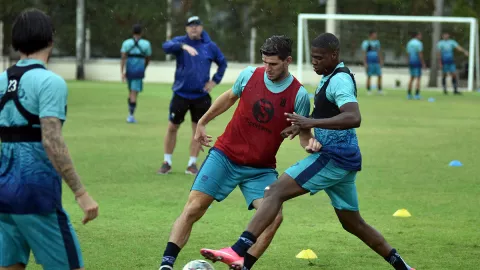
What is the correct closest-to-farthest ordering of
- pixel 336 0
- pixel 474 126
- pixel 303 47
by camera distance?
pixel 474 126 → pixel 303 47 → pixel 336 0

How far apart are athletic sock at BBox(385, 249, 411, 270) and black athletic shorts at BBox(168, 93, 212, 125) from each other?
6.59 m

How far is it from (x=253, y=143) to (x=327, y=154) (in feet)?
2.02

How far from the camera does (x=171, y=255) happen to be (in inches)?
284

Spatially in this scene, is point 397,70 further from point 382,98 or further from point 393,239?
point 393,239

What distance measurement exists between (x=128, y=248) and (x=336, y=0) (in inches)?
1351

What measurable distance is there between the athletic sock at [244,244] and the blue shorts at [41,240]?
5.33 ft

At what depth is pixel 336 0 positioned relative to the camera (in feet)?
137

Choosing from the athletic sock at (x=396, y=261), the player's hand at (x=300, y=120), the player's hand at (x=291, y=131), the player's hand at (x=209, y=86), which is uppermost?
the player's hand at (x=300, y=120)

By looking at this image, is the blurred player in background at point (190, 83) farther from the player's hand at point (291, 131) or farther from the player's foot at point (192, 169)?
the player's hand at point (291, 131)

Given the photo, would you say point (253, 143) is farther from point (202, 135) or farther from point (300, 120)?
point (300, 120)

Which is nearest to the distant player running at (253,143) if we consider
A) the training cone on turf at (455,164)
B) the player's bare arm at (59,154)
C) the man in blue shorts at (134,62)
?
the player's bare arm at (59,154)

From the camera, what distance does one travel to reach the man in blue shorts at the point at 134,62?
22.3 m

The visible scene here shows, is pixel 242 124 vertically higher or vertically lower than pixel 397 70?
higher

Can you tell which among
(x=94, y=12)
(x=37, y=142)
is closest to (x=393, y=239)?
(x=37, y=142)
